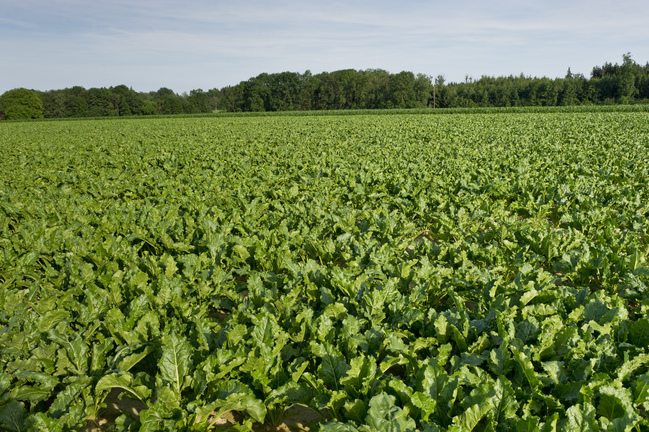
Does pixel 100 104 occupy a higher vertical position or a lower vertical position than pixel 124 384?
higher

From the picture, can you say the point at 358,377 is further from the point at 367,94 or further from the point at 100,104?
the point at 100,104

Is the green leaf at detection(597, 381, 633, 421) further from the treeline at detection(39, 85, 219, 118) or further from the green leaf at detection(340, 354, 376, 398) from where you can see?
the treeline at detection(39, 85, 219, 118)

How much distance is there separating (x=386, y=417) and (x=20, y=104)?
11597 centimetres

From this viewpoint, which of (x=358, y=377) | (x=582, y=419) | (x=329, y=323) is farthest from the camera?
(x=329, y=323)

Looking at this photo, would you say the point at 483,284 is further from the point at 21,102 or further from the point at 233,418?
the point at 21,102

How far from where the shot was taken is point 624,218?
226 inches

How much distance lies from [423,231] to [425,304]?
2.89 meters

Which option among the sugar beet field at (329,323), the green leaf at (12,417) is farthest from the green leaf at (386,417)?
the green leaf at (12,417)

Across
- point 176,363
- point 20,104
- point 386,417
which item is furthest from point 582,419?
point 20,104

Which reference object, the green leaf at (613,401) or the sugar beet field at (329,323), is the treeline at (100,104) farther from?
the green leaf at (613,401)

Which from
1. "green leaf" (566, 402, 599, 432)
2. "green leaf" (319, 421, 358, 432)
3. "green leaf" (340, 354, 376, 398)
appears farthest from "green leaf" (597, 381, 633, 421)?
"green leaf" (319, 421, 358, 432)

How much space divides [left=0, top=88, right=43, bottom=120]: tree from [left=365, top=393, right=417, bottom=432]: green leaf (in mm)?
112853

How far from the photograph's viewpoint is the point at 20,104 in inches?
3428

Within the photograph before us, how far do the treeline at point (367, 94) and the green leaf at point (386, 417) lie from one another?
92.6 metres
